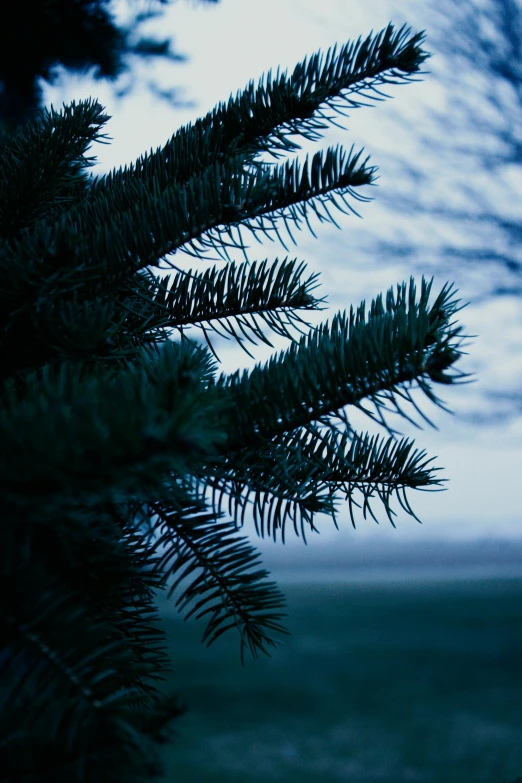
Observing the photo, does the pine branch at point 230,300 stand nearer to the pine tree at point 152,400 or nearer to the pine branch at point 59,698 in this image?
the pine tree at point 152,400

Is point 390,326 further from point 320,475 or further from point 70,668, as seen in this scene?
point 70,668

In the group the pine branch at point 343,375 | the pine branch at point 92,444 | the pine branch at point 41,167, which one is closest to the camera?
the pine branch at point 92,444

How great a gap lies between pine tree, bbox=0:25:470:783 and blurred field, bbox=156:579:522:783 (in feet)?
15.7

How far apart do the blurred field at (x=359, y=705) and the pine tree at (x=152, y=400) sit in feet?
15.7

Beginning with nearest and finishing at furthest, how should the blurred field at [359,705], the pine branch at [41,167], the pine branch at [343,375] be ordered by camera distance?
the pine branch at [343,375], the pine branch at [41,167], the blurred field at [359,705]

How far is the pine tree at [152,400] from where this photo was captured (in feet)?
0.97

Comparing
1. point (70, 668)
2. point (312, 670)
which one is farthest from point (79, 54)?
point (312, 670)

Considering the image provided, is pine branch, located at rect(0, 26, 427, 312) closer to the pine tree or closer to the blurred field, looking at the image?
the pine tree

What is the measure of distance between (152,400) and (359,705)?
7.57m

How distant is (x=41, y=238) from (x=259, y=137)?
9.4 inches

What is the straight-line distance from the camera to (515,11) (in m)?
1.86

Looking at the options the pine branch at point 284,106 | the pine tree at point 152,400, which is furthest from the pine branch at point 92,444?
the pine branch at point 284,106

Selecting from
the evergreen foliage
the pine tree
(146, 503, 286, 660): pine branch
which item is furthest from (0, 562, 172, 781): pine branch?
the evergreen foliage

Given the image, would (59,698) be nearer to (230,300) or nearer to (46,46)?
(230,300)
